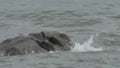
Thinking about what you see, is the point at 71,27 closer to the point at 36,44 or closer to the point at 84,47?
the point at 84,47

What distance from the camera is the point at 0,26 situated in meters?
21.1

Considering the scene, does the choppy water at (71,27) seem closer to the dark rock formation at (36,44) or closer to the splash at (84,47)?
the splash at (84,47)

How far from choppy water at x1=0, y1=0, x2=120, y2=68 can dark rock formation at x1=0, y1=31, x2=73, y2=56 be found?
0.27 meters

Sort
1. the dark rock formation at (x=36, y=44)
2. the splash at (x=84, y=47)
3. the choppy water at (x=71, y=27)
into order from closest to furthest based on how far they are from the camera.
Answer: the choppy water at (x=71, y=27) → the dark rock formation at (x=36, y=44) → the splash at (x=84, y=47)

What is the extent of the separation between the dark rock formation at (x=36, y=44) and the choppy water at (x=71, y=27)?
27 cm

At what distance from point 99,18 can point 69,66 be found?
9667 mm

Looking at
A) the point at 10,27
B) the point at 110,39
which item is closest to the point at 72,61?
the point at 110,39

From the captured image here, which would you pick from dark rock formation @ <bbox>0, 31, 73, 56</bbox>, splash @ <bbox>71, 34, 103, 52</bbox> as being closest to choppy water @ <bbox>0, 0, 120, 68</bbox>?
splash @ <bbox>71, 34, 103, 52</bbox>

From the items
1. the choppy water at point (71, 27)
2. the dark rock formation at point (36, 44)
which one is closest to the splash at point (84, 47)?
the choppy water at point (71, 27)

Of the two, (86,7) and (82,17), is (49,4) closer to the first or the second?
(86,7)

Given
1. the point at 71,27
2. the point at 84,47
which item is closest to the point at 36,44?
the point at 84,47

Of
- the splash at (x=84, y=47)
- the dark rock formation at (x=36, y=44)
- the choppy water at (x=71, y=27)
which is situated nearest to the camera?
the choppy water at (x=71, y=27)

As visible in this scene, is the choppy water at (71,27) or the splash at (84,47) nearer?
the choppy water at (71,27)

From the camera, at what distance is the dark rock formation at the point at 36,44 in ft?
47.8
